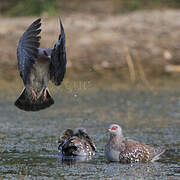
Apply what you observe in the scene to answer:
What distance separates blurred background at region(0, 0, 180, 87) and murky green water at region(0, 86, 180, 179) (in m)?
1.90

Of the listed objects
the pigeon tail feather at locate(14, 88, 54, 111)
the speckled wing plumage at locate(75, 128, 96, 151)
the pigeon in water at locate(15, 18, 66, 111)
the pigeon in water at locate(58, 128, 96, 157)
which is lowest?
the pigeon in water at locate(58, 128, 96, 157)

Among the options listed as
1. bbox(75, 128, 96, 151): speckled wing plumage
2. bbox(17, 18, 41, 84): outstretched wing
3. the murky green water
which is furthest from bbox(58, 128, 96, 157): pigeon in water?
bbox(17, 18, 41, 84): outstretched wing

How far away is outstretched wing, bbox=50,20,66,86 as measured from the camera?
23.4 feet

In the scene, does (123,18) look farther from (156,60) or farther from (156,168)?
(156,168)

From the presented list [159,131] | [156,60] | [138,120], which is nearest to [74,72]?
[156,60]

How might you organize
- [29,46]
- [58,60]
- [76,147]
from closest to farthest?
[29,46], [58,60], [76,147]

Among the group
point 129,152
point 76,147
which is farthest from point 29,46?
point 129,152

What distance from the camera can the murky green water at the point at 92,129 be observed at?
668 cm

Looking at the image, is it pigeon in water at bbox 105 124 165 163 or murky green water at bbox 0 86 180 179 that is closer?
murky green water at bbox 0 86 180 179

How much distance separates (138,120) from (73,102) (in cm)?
187

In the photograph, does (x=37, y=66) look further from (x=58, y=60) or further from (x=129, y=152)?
(x=129, y=152)

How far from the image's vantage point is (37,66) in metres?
7.81

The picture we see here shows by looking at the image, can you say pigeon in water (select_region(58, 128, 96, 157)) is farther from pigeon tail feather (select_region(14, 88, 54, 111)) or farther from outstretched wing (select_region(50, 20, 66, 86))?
outstretched wing (select_region(50, 20, 66, 86))

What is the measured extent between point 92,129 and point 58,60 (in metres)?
1.92
